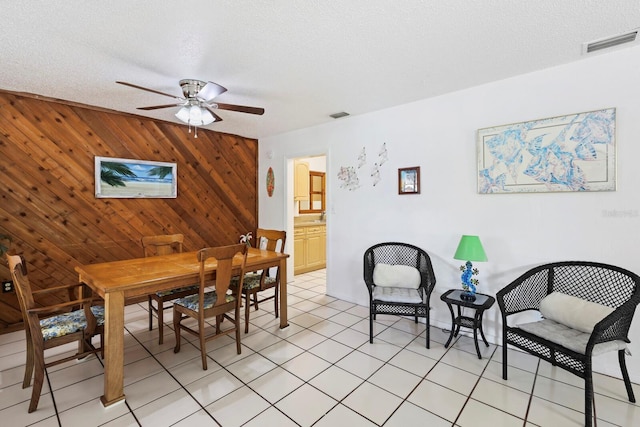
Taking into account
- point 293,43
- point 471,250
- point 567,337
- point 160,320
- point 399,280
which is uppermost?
point 293,43

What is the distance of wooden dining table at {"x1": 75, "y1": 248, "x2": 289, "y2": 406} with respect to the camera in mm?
2006

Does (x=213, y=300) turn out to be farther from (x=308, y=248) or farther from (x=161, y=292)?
(x=308, y=248)

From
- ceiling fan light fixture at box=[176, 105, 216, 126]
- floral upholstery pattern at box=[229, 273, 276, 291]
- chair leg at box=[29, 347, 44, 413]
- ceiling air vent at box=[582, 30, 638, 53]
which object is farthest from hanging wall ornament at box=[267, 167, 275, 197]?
ceiling air vent at box=[582, 30, 638, 53]

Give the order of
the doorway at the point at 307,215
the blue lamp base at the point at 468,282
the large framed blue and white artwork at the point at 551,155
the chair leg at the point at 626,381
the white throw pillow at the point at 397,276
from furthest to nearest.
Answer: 1. the doorway at the point at 307,215
2. the white throw pillow at the point at 397,276
3. the blue lamp base at the point at 468,282
4. the large framed blue and white artwork at the point at 551,155
5. the chair leg at the point at 626,381

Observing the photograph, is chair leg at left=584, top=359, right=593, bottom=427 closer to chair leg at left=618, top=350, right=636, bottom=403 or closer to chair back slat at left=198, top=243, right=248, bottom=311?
chair leg at left=618, top=350, right=636, bottom=403

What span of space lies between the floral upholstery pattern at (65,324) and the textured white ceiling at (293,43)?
77.6 inches

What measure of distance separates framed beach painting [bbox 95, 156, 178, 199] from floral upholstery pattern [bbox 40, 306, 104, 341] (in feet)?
5.94

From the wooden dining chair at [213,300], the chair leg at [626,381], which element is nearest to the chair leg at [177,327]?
the wooden dining chair at [213,300]

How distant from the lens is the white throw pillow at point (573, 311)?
1.98m

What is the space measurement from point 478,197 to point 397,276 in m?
1.11

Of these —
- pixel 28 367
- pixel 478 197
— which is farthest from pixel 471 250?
pixel 28 367

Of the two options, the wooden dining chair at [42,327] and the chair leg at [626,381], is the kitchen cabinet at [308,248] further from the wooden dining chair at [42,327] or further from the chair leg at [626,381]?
the chair leg at [626,381]

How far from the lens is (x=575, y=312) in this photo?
6.82 feet

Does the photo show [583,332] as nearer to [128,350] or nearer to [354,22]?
[354,22]
